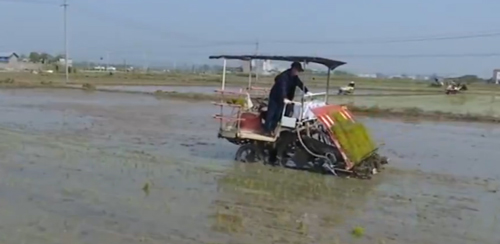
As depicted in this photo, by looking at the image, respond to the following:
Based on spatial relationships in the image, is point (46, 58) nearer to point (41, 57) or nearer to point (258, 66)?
point (41, 57)

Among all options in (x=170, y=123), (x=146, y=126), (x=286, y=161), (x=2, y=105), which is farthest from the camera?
(x=2, y=105)

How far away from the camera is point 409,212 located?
348 inches

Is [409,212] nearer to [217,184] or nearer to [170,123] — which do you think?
[217,184]

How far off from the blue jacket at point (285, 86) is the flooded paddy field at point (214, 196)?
4.62 ft

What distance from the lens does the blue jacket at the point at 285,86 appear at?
12.0m

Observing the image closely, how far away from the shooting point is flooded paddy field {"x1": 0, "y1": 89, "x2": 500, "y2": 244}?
293 inches

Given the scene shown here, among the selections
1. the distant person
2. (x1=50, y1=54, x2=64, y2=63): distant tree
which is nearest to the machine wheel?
the distant person

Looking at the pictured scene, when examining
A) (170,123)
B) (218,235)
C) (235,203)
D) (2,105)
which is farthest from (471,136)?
(2,105)

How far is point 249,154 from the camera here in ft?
42.3

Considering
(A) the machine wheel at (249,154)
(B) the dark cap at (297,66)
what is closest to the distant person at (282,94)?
(B) the dark cap at (297,66)

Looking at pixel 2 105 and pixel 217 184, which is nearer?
pixel 217 184

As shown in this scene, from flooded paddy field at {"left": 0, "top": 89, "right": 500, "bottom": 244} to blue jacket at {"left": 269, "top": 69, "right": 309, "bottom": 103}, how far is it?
141cm

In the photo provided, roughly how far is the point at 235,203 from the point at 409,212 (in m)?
2.43

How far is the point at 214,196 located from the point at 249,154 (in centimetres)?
354
